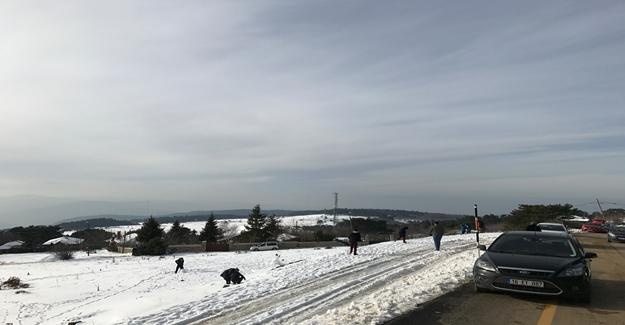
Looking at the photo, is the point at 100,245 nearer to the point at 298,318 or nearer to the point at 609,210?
the point at 298,318

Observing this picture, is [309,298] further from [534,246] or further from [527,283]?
[534,246]

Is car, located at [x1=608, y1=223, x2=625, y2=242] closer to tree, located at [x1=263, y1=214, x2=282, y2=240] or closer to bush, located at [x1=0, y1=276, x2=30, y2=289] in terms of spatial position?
bush, located at [x1=0, y1=276, x2=30, y2=289]

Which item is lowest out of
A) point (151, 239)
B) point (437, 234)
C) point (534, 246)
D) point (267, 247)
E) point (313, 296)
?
point (267, 247)

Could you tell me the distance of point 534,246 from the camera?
989 cm

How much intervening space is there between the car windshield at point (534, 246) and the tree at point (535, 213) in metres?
41.0

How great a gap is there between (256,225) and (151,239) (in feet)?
85.8

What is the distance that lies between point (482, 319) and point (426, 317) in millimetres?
866

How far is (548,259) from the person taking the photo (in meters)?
9.00

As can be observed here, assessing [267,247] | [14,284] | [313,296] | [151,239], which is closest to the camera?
[313,296]

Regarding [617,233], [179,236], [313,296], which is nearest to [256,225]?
[179,236]

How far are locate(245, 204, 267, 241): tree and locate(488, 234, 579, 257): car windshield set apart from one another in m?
71.7

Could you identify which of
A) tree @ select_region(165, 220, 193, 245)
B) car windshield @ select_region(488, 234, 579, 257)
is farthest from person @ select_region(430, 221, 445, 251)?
tree @ select_region(165, 220, 193, 245)

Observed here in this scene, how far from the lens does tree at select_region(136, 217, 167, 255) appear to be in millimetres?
57250

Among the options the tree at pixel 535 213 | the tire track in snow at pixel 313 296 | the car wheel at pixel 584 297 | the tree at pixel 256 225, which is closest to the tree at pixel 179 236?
the tree at pixel 256 225
